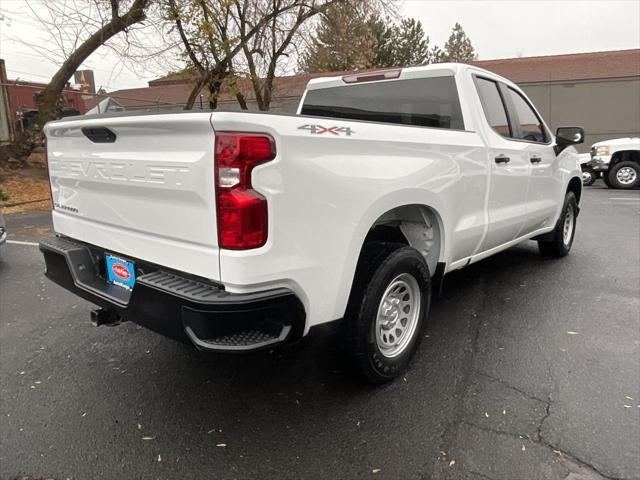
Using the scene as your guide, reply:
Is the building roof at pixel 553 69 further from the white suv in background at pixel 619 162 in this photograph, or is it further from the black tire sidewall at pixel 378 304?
the black tire sidewall at pixel 378 304

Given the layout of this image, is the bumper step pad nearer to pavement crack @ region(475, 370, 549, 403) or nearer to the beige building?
pavement crack @ region(475, 370, 549, 403)

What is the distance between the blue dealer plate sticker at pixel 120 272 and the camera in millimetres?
2594

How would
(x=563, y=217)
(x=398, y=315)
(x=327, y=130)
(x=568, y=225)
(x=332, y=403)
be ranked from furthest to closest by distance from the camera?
(x=568, y=225), (x=563, y=217), (x=398, y=315), (x=332, y=403), (x=327, y=130)

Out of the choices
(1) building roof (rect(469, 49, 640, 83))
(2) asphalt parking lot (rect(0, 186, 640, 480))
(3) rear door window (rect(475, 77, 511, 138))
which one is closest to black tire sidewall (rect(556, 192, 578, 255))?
(2) asphalt parking lot (rect(0, 186, 640, 480))

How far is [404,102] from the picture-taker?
3846mm

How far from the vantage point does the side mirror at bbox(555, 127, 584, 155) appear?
5000 mm

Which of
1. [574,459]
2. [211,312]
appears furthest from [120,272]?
[574,459]

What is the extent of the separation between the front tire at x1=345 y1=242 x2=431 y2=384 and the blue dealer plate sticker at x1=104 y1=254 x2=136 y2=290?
117 centimetres

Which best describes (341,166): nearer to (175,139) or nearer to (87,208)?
(175,139)

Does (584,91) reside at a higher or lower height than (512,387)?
higher

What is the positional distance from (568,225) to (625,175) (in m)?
9.56

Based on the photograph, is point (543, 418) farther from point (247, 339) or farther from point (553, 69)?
point (553, 69)

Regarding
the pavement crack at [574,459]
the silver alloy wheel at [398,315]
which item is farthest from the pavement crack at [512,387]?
the silver alloy wheel at [398,315]

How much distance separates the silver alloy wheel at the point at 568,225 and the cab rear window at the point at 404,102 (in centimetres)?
277
